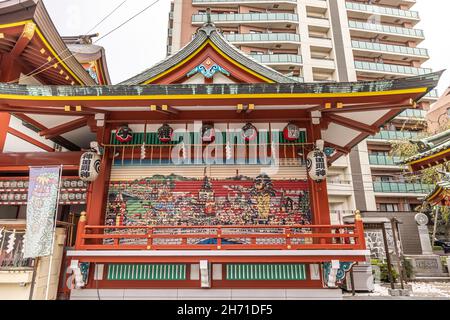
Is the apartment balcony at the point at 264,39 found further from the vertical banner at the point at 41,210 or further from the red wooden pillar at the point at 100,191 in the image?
the vertical banner at the point at 41,210

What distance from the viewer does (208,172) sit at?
893cm

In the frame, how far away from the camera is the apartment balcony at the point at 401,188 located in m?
28.1

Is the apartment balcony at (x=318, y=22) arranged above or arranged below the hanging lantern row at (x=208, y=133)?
above

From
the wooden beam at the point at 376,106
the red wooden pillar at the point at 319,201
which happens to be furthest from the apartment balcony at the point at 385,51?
the red wooden pillar at the point at 319,201

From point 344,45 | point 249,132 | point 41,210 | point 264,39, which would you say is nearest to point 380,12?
point 344,45

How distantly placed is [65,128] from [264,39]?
27159mm

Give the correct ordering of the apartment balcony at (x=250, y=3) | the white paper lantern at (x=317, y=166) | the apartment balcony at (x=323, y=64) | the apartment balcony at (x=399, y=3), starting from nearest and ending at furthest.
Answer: the white paper lantern at (x=317, y=166)
the apartment balcony at (x=323, y=64)
the apartment balcony at (x=250, y=3)
the apartment balcony at (x=399, y=3)

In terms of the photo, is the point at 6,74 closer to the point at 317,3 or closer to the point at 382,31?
the point at 317,3

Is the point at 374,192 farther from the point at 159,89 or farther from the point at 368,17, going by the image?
the point at 159,89

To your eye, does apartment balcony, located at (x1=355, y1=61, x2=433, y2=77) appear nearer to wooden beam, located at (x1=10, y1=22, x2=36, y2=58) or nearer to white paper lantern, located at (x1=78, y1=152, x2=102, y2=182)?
wooden beam, located at (x1=10, y1=22, x2=36, y2=58)

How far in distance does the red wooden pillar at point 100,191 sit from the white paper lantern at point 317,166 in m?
6.21
